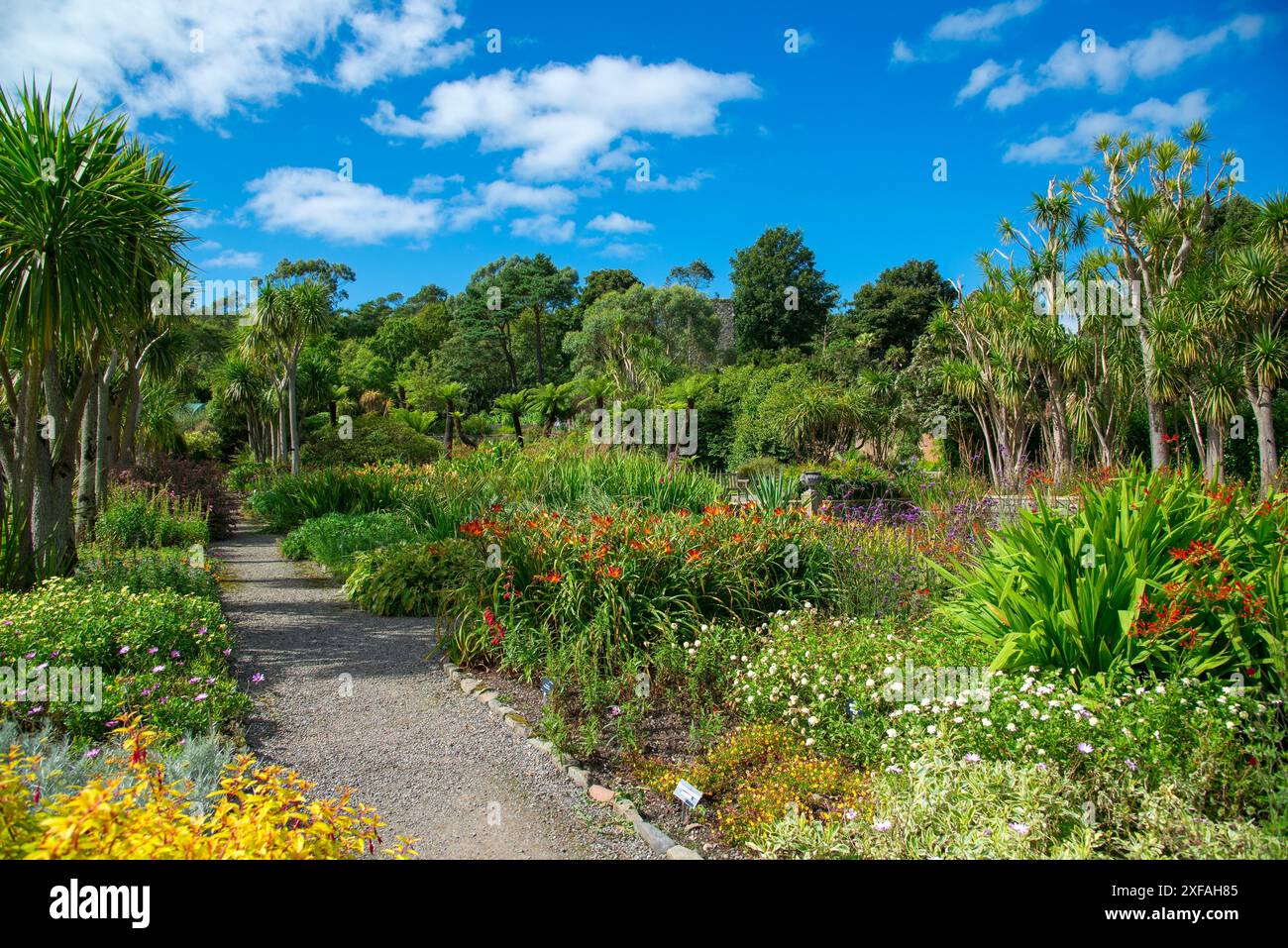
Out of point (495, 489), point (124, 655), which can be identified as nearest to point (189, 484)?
point (495, 489)

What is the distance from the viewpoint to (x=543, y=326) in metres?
41.0

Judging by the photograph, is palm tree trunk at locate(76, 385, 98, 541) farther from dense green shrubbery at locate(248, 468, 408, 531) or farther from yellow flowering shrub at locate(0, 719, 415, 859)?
yellow flowering shrub at locate(0, 719, 415, 859)

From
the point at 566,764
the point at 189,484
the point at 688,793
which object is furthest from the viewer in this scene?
the point at 189,484

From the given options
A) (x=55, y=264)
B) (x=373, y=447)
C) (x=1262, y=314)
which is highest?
(x=1262, y=314)

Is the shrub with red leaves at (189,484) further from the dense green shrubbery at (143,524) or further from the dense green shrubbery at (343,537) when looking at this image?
the dense green shrubbery at (343,537)

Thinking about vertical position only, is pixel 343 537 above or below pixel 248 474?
below

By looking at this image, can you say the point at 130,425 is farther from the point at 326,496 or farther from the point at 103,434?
the point at 326,496

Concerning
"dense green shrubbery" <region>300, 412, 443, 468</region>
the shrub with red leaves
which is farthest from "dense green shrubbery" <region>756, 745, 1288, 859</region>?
"dense green shrubbery" <region>300, 412, 443, 468</region>

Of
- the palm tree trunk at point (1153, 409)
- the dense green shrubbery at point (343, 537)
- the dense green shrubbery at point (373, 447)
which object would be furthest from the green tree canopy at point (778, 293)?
the dense green shrubbery at point (343, 537)

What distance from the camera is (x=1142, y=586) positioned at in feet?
11.8

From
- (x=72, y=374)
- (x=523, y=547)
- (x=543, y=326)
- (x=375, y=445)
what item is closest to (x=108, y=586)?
(x=523, y=547)

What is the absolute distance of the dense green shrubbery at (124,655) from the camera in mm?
3887

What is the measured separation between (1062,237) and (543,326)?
27.2 m

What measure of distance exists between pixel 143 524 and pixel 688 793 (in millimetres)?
10188
